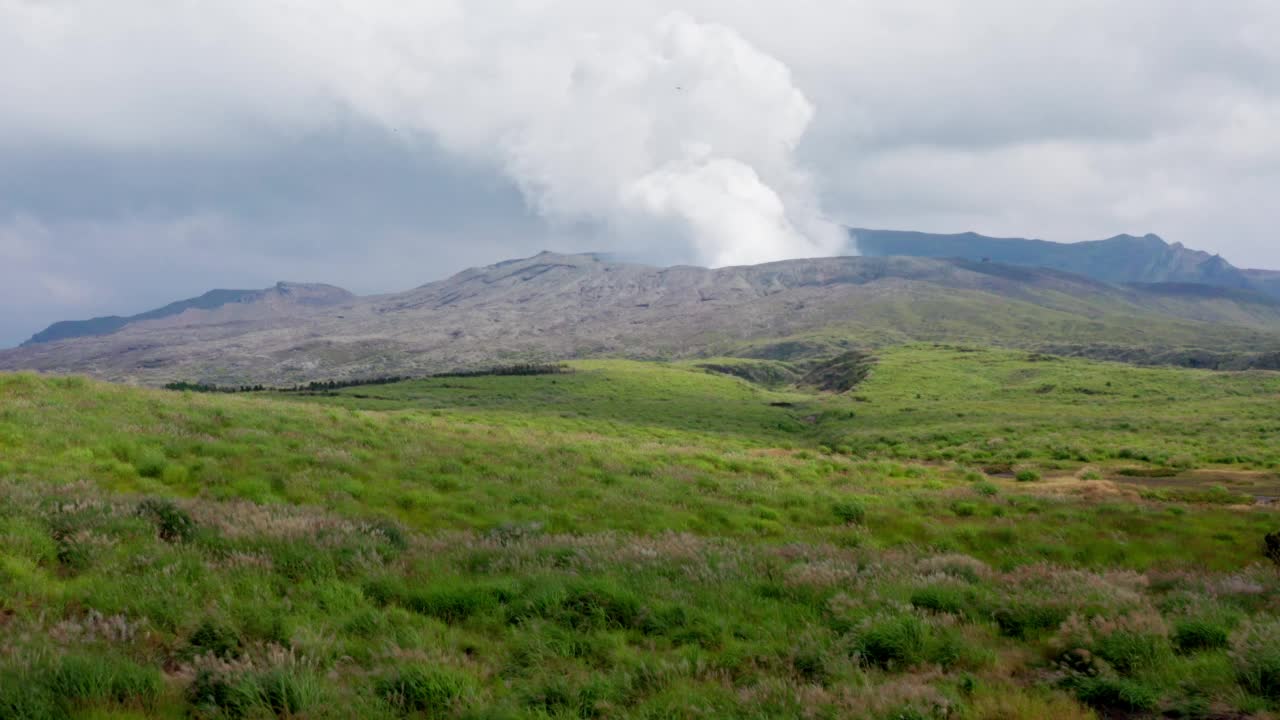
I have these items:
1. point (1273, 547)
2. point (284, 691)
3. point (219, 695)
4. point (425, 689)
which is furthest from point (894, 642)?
point (1273, 547)

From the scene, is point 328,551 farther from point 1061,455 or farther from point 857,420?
point 857,420

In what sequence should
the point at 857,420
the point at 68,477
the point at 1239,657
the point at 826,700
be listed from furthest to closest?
the point at 857,420 < the point at 68,477 < the point at 1239,657 < the point at 826,700

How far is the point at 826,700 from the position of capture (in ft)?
18.9

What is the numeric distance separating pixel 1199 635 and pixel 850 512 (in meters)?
10.9

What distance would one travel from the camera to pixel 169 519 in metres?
10.6

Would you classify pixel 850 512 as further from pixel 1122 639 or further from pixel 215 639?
pixel 215 639

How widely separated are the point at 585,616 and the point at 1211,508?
20544mm

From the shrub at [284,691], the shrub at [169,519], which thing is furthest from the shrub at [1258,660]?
the shrub at [169,519]

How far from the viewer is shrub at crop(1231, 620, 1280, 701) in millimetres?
5934

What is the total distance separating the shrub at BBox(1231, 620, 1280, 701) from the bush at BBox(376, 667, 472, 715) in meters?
7.15

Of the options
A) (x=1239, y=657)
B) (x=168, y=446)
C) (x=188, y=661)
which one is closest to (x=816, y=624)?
(x=1239, y=657)

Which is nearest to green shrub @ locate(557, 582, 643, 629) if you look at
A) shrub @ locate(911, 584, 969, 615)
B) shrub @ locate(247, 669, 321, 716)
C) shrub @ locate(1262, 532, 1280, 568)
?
shrub @ locate(247, 669, 321, 716)

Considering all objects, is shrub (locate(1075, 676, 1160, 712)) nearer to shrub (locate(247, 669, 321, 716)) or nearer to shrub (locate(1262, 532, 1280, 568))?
shrub (locate(247, 669, 321, 716))

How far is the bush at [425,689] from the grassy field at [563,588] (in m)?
0.03
